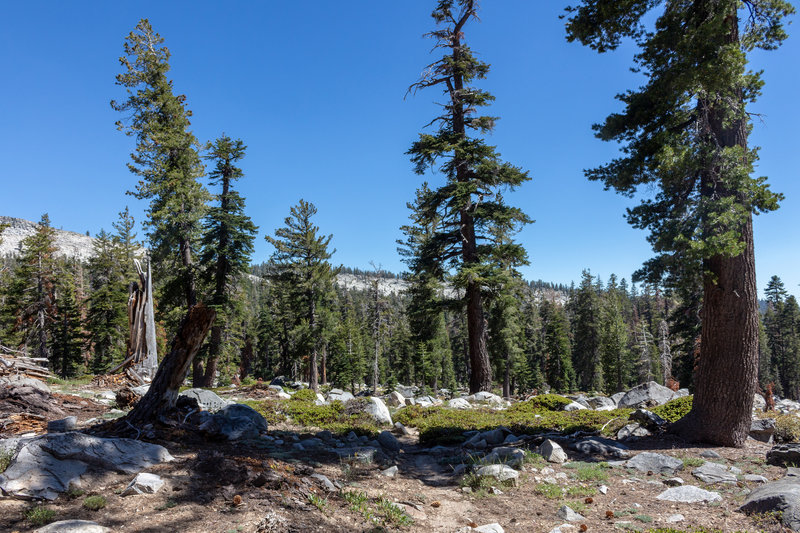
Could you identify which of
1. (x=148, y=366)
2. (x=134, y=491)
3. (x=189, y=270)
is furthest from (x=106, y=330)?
(x=134, y=491)

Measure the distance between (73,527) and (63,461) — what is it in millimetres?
1581

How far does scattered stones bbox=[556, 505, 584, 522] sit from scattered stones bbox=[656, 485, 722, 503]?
1299mm

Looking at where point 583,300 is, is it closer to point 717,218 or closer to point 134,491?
point 717,218

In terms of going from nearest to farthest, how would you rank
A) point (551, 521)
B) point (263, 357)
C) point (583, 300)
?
point (551, 521)
point (583, 300)
point (263, 357)

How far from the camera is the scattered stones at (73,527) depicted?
10.5ft

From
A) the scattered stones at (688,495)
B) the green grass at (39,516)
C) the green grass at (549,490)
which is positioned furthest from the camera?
the green grass at (549,490)

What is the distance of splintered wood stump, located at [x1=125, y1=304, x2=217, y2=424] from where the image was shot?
678 centimetres

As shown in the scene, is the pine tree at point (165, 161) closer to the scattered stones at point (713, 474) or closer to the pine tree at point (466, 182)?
the pine tree at point (466, 182)

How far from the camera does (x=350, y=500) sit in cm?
477

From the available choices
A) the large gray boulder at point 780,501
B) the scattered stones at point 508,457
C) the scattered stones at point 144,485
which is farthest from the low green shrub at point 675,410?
the scattered stones at point 144,485

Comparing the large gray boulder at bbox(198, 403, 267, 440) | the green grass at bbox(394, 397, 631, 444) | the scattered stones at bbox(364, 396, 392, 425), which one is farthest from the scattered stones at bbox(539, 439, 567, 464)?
the large gray boulder at bbox(198, 403, 267, 440)

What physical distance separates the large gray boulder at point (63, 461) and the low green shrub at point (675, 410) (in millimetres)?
10186

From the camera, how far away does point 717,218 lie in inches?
243

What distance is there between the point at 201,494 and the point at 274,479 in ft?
2.57
